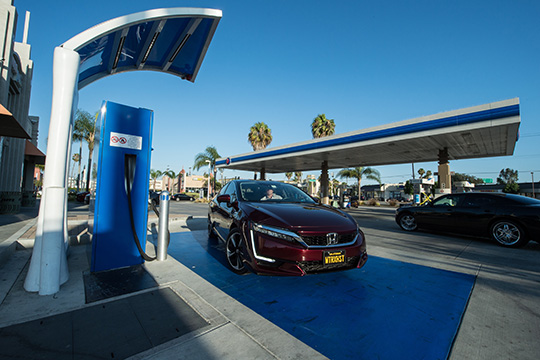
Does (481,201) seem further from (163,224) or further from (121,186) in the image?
(121,186)

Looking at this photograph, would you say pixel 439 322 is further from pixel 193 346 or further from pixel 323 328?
pixel 193 346

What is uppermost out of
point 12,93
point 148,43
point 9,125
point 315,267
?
point 12,93

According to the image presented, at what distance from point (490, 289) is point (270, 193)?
312 centimetres

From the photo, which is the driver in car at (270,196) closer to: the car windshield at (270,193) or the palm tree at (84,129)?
the car windshield at (270,193)

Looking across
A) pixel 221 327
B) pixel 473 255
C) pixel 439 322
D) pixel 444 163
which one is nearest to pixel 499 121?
pixel 444 163

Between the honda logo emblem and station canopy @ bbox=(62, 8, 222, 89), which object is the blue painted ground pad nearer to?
the honda logo emblem

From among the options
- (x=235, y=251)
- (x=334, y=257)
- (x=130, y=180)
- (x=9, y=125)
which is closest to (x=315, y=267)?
(x=334, y=257)

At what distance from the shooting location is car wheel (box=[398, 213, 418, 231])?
25.9 feet

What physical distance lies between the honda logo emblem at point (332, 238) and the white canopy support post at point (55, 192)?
2901mm

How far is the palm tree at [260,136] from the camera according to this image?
3428 centimetres

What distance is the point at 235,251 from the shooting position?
11.6 ft

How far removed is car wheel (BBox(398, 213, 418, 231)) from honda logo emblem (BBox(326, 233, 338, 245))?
20.6 ft

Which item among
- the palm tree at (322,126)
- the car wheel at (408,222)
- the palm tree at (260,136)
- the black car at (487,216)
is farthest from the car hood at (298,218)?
the palm tree at (260,136)

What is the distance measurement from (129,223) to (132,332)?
6.47 ft
